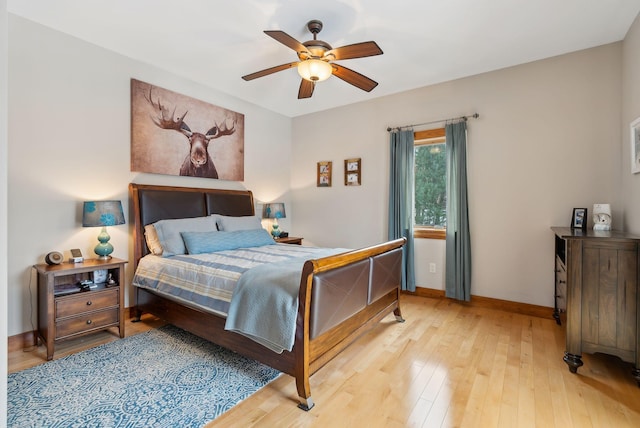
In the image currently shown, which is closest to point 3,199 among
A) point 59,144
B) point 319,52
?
point 319,52

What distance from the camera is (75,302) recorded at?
2.52 metres

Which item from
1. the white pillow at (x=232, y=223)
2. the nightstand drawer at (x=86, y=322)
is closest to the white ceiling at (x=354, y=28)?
the white pillow at (x=232, y=223)

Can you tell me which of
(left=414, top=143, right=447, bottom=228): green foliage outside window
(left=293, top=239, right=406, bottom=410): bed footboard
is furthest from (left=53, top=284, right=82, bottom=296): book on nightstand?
(left=414, top=143, right=447, bottom=228): green foliage outside window

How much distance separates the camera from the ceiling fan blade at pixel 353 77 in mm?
2685

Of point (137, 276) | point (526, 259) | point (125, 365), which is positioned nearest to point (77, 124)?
point (137, 276)

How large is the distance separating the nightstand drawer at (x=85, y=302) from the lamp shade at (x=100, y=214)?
23.9 inches

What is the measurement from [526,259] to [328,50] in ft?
9.92

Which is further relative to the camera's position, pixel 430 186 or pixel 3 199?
pixel 430 186

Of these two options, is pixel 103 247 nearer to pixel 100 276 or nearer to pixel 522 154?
pixel 100 276

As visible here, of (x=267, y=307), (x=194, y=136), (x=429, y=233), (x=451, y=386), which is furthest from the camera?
(x=429, y=233)

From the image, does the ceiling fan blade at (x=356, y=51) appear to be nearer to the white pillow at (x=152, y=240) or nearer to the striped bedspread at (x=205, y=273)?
the striped bedspread at (x=205, y=273)

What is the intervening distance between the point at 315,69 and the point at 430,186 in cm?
236

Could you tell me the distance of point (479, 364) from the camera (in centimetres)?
233

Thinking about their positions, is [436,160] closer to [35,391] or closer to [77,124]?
[77,124]
